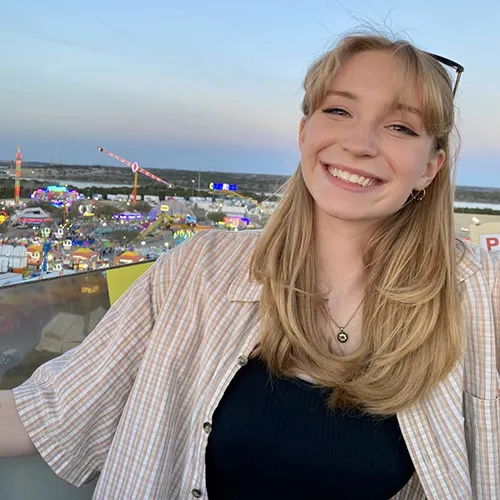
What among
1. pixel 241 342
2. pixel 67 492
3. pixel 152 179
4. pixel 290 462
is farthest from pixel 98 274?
pixel 152 179

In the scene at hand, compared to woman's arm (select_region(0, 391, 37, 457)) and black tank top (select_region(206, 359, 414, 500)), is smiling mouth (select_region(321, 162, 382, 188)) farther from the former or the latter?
woman's arm (select_region(0, 391, 37, 457))

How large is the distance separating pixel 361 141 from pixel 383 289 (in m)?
0.32

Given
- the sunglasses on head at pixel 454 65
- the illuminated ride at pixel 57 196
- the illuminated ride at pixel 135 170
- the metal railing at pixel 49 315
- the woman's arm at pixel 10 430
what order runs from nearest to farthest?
1. the woman's arm at pixel 10 430
2. the sunglasses on head at pixel 454 65
3. the metal railing at pixel 49 315
4. the illuminated ride at pixel 57 196
5. the illuminated ride at pixel 135 170

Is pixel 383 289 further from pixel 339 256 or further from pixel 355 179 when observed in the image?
pixel 355 179

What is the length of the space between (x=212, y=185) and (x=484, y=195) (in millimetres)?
1627

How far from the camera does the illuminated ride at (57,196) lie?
8.04 ft

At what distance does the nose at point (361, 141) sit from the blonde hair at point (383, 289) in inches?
4.8

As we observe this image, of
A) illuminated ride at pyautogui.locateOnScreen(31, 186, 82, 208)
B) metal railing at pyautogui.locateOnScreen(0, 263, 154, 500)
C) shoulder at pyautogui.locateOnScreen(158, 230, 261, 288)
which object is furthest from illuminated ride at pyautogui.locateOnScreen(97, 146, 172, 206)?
shoulder at pyautogui.locateOnScreen(158, 230, 261, 288)

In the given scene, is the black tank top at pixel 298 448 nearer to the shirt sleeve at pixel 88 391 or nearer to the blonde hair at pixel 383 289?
the blonde hair at pixel 383 289

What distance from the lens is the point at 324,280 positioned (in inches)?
43.8

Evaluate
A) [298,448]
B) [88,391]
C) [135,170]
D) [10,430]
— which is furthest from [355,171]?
[135,170]

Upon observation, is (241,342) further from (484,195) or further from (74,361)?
(484,195)

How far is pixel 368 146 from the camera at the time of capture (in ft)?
3.16

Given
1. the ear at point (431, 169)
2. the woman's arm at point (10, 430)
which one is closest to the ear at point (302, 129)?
the ear at point (431, 169)
